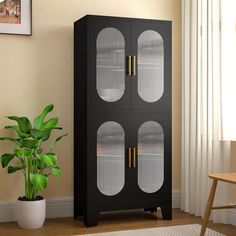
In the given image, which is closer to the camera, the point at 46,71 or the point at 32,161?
the point at 32,161

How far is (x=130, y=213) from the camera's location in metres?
4.68

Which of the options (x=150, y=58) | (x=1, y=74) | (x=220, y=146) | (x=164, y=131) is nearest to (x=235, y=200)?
(x=220, y=146)

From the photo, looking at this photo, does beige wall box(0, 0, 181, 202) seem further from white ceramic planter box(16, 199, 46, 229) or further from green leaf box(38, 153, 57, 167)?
green leaf box(38, 153, 57, 167)

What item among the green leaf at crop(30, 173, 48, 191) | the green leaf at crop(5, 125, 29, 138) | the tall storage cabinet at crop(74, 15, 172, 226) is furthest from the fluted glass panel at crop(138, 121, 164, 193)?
the green leaf at crop(5, 125, 29, 138)

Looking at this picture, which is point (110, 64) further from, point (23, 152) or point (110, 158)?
point (23, 152)

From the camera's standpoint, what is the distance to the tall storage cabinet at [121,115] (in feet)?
13.8

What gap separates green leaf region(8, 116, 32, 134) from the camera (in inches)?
161

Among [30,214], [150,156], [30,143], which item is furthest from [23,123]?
[150,156]

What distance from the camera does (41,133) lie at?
4086mm

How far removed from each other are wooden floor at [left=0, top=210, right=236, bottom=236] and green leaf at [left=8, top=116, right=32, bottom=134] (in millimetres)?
819

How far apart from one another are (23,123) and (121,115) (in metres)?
0.83

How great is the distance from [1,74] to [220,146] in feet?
6.53

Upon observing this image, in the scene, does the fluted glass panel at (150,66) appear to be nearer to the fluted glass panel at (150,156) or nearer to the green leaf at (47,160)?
the fluted glass panel at (150,156)

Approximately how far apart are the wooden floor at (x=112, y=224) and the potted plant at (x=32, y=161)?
121 millimetres
